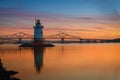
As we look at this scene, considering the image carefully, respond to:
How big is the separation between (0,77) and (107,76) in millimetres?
5746

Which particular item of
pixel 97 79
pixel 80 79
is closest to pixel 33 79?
pixel 80 79

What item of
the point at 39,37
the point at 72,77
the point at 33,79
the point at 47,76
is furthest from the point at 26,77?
the point at 39,37

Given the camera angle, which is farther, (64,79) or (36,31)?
(36,31)

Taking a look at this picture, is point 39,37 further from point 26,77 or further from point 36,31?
point 26,77

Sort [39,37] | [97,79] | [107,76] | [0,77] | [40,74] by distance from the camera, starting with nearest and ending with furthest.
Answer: [0,77]
[97,79]
[107,76]
[40,74]
[39,37]

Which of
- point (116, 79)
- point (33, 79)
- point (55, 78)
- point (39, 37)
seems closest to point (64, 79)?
point (55, 78)

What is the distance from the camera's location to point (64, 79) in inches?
491

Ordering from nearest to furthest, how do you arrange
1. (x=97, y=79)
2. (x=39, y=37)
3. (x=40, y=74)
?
(x=97, y=79), (x=40, y=74), (x=39, y=37)

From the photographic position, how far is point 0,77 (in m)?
9.84

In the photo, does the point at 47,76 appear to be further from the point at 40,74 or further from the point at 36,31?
the point at 36,31

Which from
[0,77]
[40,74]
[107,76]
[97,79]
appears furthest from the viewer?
[40,74]

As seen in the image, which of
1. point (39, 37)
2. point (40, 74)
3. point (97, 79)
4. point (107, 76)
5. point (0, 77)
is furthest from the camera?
point (39, 37)

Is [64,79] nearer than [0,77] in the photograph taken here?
No

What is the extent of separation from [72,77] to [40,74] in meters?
2.11
